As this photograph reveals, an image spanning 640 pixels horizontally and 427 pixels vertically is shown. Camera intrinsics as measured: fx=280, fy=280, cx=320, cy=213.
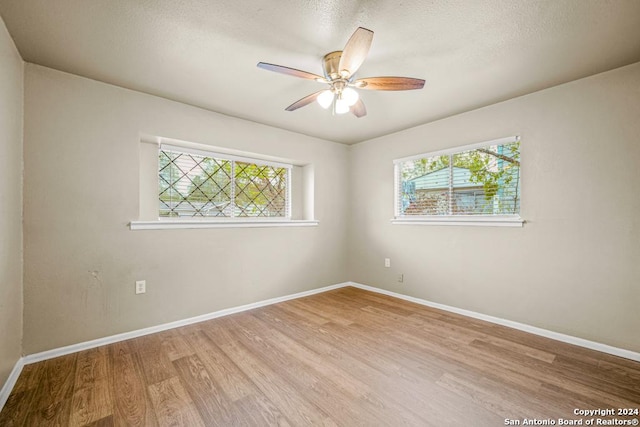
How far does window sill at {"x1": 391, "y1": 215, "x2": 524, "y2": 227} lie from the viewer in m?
2.74

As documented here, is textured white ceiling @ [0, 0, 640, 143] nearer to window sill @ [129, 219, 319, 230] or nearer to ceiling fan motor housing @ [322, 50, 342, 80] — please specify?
ceiling fan motor housing @ [322, 50, 342, 80]

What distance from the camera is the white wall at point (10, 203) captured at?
168 cm

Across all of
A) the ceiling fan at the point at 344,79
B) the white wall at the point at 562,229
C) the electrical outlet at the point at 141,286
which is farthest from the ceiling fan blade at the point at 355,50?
the electrical outlet at the point at 141,286

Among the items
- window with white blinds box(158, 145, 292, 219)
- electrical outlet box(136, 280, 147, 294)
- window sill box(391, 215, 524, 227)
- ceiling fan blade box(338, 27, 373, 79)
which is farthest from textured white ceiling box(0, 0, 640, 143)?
electrical outlet box(136, 280, 147, 294)

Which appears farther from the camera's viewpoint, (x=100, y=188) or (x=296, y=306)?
(x=296, y=306)

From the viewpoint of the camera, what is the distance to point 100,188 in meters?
2.38

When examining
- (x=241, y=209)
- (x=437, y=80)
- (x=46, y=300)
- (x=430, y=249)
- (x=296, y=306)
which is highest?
(x=437, y=80)

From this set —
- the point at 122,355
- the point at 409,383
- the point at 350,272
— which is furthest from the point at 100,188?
the point at 350,272

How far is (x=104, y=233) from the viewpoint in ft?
7.86

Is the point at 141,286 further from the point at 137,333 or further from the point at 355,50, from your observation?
the point at 355,50

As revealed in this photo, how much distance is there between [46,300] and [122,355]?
713 millimetres

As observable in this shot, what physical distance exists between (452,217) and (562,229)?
99 cm

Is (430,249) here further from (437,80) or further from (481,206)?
(437,80)

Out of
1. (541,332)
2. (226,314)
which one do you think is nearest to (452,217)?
(541,332)
